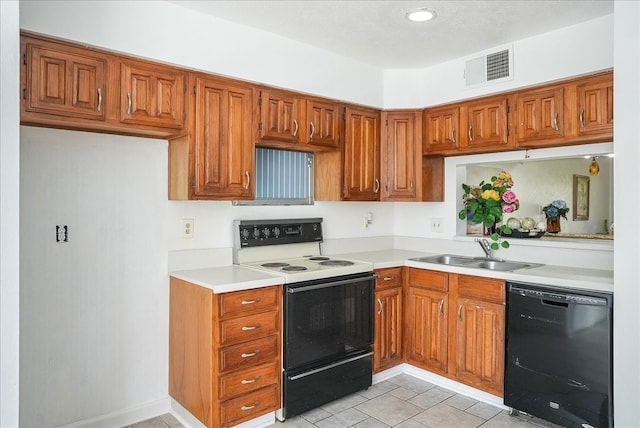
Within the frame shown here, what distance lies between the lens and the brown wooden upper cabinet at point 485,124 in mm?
3166

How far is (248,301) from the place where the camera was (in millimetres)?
2502

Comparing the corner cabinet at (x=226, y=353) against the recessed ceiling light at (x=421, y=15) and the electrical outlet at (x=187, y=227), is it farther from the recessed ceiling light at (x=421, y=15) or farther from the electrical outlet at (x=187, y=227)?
the recessed ceiling light at (x=421, y=15)

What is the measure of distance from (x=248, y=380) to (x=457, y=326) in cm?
153

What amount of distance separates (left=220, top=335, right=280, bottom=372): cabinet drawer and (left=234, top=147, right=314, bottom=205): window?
1.05m

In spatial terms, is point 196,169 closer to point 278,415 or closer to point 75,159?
point 75,159

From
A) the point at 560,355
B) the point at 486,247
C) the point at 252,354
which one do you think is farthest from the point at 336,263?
the point at 560,355

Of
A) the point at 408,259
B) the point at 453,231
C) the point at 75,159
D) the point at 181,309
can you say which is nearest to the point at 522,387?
the point at 408,259

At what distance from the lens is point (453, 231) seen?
378 centimetres

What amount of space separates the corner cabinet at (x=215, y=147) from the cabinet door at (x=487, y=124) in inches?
67.2

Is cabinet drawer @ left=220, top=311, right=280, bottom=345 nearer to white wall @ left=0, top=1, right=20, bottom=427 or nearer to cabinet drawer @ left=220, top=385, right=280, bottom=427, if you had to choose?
cabinet drawer @ left=220, top=385, right=280, bottom=427

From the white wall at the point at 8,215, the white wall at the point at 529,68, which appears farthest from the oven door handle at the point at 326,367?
the white wall at the point at 529,68

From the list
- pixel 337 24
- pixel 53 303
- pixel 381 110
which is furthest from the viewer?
pixel 381 110

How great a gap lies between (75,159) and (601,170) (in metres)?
3.97

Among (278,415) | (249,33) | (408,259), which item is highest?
(249,33)
